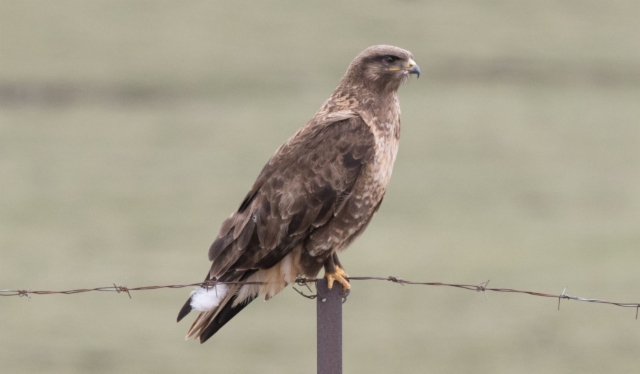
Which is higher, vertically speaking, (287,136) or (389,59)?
(287,136)

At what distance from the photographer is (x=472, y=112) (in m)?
24.7

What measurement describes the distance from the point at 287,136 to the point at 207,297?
18013 millimetres

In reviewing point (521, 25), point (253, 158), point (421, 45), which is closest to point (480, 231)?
point (253, 158)

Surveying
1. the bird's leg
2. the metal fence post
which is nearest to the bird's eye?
the bird's leg

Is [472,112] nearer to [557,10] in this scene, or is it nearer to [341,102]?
[557,10]

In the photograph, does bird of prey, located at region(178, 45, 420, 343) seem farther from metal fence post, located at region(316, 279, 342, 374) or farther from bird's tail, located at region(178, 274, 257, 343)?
metal fence post, located at region(316, 279, 342, 374)

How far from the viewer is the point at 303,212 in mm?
5043

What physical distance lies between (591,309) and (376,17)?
56.4 feet

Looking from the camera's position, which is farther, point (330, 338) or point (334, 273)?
point (334, 273)

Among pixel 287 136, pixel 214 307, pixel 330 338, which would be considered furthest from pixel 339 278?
pixel 287 136

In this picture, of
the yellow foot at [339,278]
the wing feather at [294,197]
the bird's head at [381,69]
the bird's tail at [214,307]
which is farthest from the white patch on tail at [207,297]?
the bird's head at [381,69]

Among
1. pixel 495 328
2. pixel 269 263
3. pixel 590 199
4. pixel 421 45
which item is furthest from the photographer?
pixel 421 45

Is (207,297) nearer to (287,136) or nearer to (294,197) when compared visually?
(294,197)

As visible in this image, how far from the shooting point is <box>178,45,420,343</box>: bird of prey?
16.3 feet
